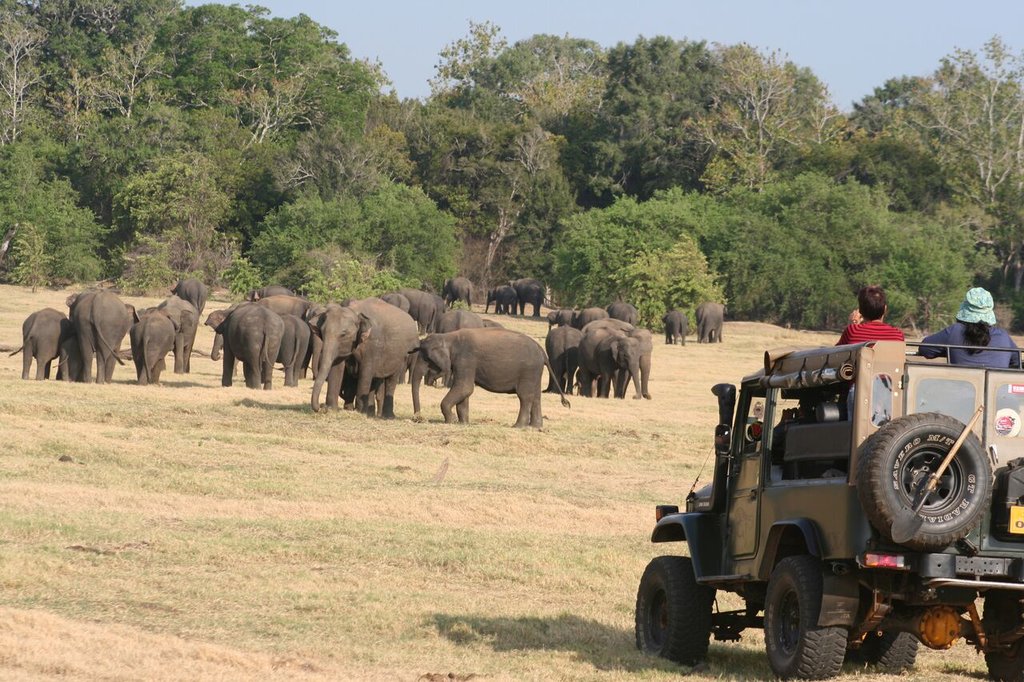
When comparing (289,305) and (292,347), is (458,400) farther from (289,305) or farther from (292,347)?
(289,305)

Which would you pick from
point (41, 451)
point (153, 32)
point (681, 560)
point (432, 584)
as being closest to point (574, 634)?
point (681, 560)

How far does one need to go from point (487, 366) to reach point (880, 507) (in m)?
18.9

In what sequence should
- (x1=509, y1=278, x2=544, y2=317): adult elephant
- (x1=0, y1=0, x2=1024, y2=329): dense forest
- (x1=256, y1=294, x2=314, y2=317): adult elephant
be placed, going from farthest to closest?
(x1=509, y1=278, x2=544, y2=317): adult elephant, (x1=0, y1=0, x2=1024, y2=329): dense forest, (x1=256, y1=294, x2=314, y2=317): adult elephant

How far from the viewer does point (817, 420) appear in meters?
9.55

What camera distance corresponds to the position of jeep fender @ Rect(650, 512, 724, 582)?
34.9 feet

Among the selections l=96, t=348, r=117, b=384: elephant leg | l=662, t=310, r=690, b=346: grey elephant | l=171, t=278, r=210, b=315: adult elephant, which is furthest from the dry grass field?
l=662, t=310, r=690, b=346: grey elephant

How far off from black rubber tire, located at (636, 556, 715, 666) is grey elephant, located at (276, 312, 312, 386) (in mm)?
21306

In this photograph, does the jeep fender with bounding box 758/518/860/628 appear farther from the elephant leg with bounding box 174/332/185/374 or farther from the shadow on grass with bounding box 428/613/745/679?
the elephant leg with bounding box 174/332/185/374

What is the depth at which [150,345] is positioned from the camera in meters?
30.1

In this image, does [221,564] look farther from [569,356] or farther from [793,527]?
[569,356]

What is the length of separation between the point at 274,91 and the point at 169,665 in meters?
82.0

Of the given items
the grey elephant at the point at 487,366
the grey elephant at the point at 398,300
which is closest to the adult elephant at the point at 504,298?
the grey elephant at the point at 398,300

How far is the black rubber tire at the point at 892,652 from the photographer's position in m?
10.6

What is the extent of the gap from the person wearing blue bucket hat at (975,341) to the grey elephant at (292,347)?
74.8ft
